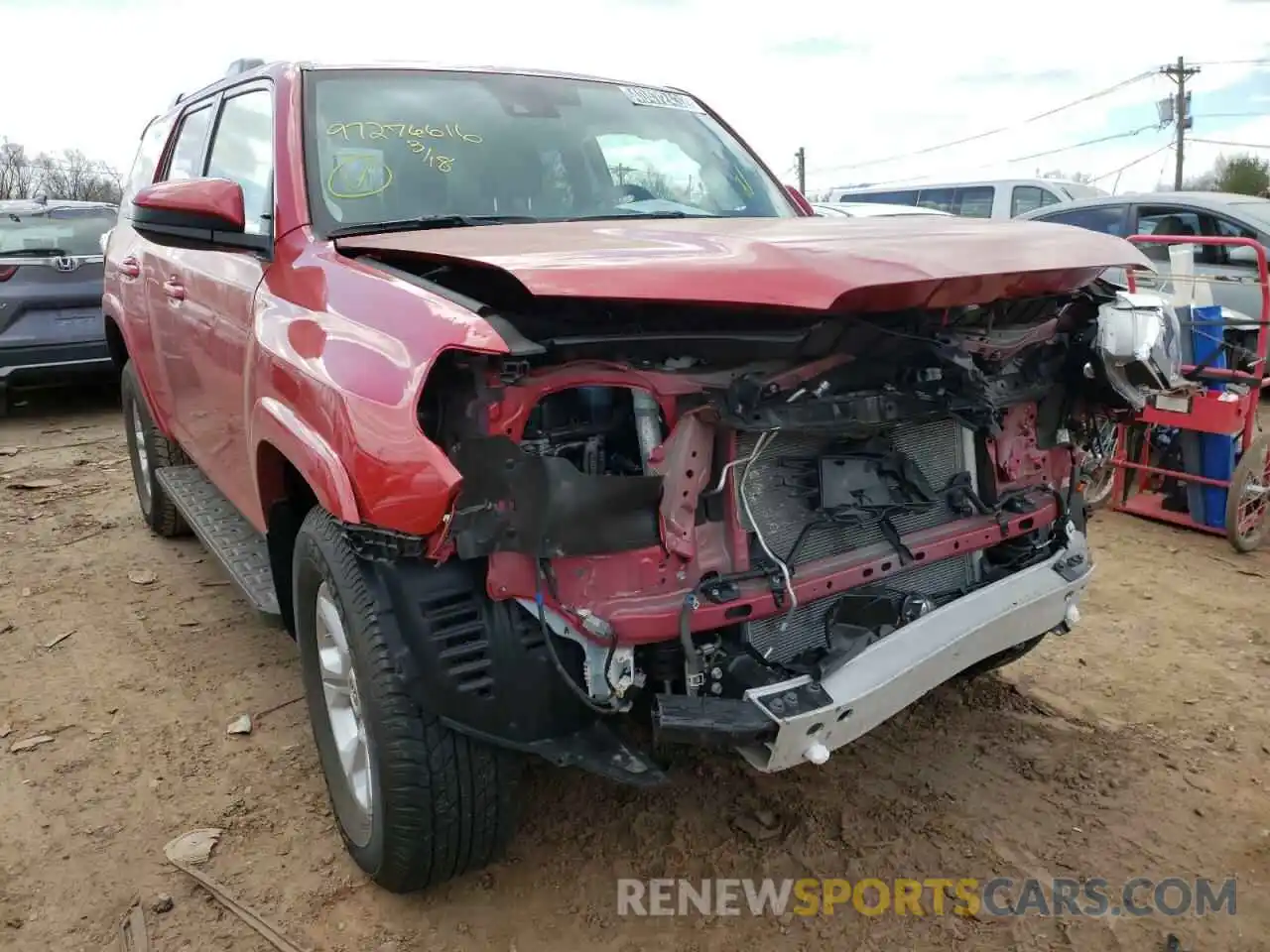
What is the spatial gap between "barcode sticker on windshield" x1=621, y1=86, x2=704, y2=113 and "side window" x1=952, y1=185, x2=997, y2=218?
37.6 feet

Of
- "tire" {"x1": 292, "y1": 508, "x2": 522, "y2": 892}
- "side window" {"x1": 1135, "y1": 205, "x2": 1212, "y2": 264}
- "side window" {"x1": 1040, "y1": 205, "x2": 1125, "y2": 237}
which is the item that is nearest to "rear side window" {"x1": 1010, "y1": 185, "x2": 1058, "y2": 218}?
"side window" {"x1": 1040, "y1": 205, "x2": 1125, "y2": 237}

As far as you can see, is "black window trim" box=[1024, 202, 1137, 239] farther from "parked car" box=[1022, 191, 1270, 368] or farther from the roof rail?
the roof rail

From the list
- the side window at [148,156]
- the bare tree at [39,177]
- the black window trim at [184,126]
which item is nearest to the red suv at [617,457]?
the black window trim at [184,126]

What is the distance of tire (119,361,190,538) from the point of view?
4.82 meters

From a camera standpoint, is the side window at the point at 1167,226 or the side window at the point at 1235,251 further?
the side window at the point at 1167,226

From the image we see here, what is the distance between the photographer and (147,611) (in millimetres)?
4352

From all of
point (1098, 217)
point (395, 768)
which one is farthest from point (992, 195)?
point (395, 768)

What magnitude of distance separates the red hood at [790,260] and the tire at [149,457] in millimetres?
2685

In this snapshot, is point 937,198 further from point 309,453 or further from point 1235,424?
point 309,453

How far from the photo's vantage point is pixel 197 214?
2.69 metres

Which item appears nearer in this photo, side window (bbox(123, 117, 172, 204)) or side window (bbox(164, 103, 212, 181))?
Result: side window (bbox(164, 103, 212, 181))

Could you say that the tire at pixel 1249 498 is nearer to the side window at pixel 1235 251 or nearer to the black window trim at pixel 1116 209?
the side window at pixel 1235 251

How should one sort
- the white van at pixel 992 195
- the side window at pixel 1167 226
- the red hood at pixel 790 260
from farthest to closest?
the white van at pixel 992 195, the side window at pixel 1167 226, the red hood at pixel 790 260

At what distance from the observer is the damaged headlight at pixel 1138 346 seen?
260cm
